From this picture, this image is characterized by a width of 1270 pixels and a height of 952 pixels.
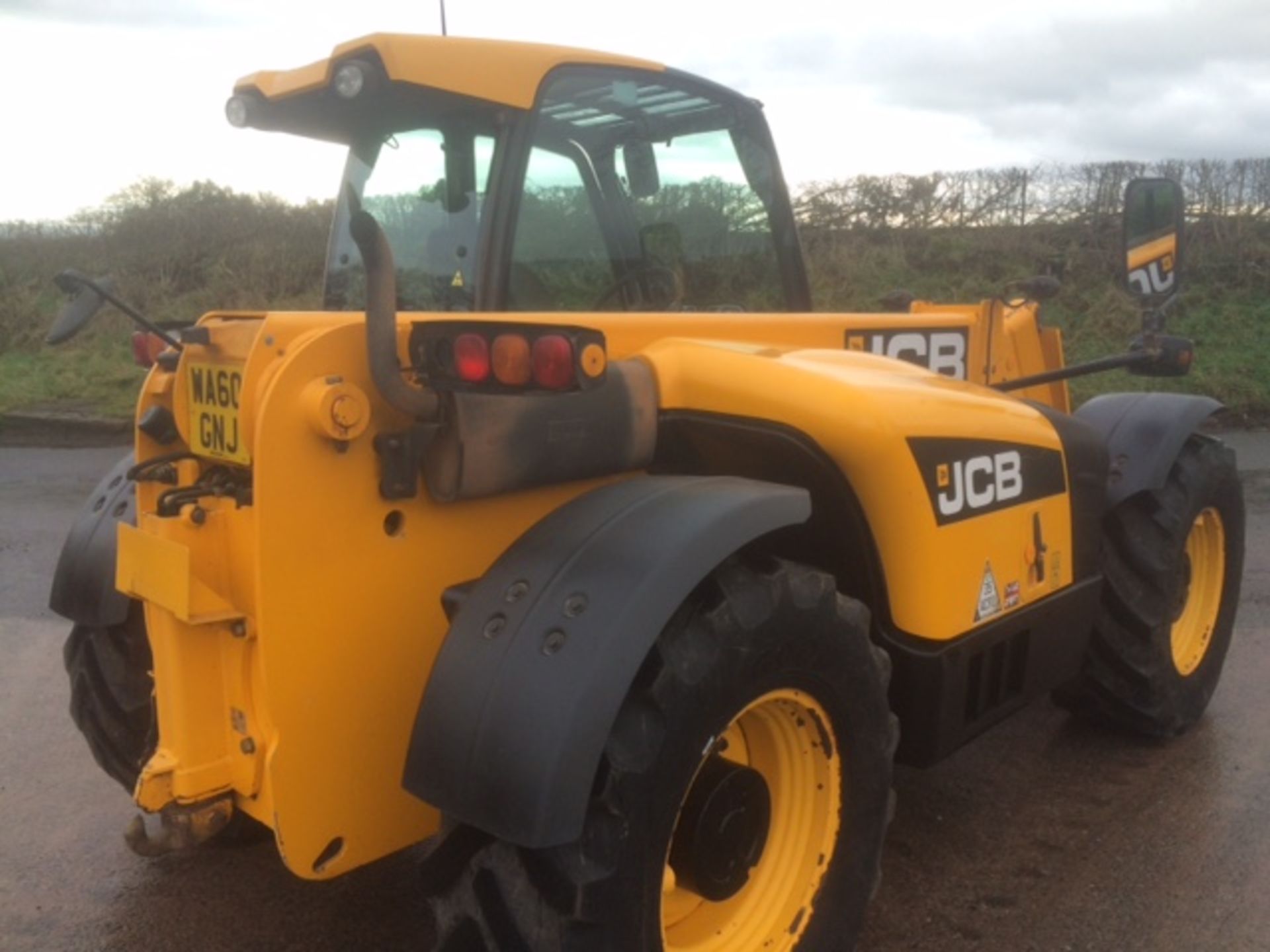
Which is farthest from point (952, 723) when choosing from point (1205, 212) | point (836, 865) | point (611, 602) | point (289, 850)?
point (1205, 212)

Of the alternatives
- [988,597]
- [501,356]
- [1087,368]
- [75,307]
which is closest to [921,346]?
[1087,368]

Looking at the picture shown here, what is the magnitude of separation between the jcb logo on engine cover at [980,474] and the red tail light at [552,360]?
886mm

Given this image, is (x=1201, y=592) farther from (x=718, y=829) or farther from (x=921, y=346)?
(x=718, y=829)

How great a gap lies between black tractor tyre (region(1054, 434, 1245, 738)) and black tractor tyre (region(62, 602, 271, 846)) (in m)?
2.64

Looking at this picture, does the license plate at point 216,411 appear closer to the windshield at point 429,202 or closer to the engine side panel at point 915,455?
the windshield at point 429,202

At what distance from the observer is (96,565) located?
10.3 ft

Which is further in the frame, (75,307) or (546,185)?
(546,185)

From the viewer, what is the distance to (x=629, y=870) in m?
2.14

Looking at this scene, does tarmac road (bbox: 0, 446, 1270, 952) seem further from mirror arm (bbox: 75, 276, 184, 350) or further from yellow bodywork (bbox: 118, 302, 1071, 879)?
mirror arm (bbox: 75, 276, 184, 350)

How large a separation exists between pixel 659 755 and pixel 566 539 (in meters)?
0.44

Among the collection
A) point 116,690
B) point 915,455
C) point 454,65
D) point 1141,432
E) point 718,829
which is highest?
point 454,65

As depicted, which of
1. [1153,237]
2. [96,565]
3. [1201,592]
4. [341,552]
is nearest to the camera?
[341,552]

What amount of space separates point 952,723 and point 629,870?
112 centimetres

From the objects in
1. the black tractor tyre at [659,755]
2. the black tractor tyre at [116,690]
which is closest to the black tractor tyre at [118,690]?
the black tractor tyre at [116,690]
